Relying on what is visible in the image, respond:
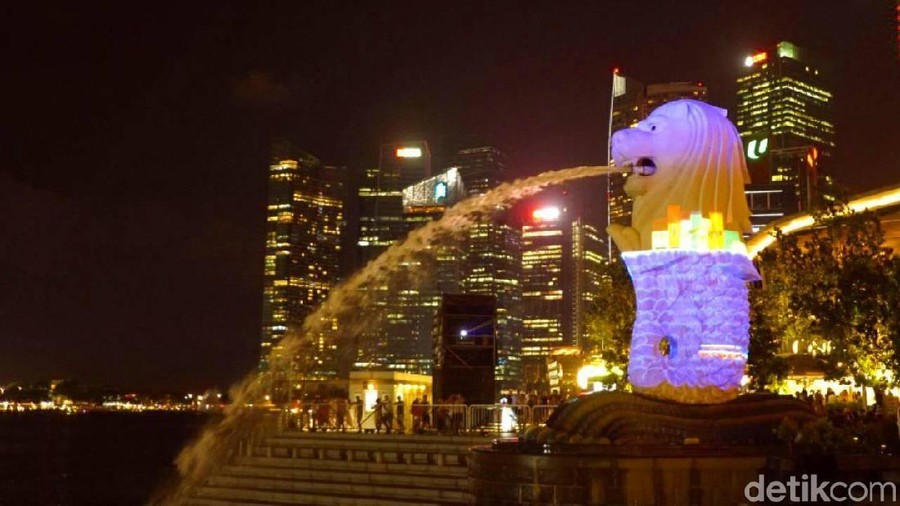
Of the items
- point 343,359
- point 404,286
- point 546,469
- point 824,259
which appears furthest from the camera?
point 404,286

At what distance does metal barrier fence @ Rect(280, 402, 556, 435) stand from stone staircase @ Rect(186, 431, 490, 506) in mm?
2353

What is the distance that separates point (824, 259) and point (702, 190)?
1055 centimetres

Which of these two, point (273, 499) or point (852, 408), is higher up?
point (852, 408)

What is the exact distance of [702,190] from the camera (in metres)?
20.7

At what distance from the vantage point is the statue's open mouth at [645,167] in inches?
830

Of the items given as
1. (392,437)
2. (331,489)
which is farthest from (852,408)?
(331,489)

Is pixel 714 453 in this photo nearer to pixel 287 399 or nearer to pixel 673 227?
pixel 673 227

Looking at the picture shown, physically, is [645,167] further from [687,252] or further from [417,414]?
[417,414]

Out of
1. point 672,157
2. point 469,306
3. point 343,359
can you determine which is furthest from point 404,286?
point 672,157

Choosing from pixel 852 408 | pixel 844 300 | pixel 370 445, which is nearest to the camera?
pixel 370 445

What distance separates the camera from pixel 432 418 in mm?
28750

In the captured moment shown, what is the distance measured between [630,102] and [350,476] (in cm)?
15989

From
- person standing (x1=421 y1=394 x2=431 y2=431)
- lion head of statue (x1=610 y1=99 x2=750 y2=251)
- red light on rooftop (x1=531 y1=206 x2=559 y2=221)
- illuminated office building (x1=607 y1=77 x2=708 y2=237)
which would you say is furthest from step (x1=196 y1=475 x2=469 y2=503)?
illuminated office building (x1=607 y1=77 x2=708 y2=237)

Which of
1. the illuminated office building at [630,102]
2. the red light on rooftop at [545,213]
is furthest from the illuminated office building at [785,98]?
the red light on rooftop at [545,213]
